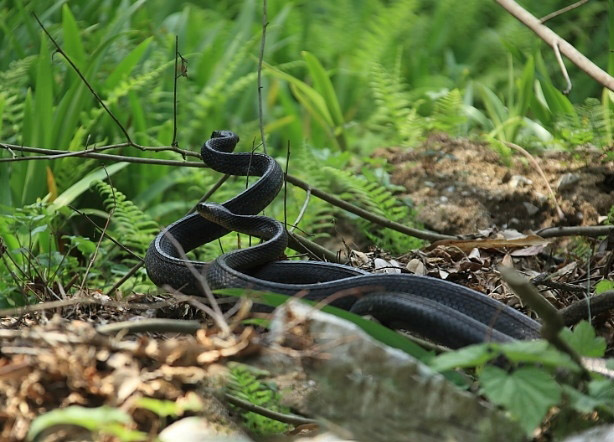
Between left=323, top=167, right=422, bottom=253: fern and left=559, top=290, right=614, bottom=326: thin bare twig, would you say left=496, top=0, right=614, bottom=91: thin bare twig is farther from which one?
left=559, top=290, right=614, bottom=326: thin bare twig

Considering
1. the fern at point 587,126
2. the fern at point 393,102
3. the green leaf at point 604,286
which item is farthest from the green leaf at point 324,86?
the green leaf at point 604,286

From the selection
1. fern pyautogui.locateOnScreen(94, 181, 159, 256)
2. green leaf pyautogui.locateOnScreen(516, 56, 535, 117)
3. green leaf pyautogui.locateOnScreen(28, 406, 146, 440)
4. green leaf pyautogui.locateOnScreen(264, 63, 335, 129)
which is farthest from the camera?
green leaf pyautogui.locateOnScreen(264, 63, 335, 129)

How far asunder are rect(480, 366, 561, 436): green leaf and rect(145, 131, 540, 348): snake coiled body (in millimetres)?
341

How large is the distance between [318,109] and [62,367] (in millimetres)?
6440

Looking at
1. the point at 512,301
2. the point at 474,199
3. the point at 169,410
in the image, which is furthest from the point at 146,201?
the point at 169,410

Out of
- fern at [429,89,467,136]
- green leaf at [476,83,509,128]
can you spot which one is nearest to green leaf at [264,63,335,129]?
fern at [429,89,467,136]

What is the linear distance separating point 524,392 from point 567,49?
3741 millimetres

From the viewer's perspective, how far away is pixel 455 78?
10562mm

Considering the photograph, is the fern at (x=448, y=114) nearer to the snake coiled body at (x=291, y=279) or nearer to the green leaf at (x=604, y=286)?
the snake coiled body at (x=291, y=279)

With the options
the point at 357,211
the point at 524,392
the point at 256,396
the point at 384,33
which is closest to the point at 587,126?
the point at 357,211

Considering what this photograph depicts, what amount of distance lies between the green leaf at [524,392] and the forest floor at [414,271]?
2.22 ft

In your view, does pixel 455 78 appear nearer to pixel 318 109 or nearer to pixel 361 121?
pixel 361 121

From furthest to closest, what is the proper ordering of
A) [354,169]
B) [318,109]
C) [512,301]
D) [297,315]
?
[318,109] < [354,169] < [512,301] < [297,315]

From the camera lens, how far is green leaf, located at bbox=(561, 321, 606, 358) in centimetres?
292
